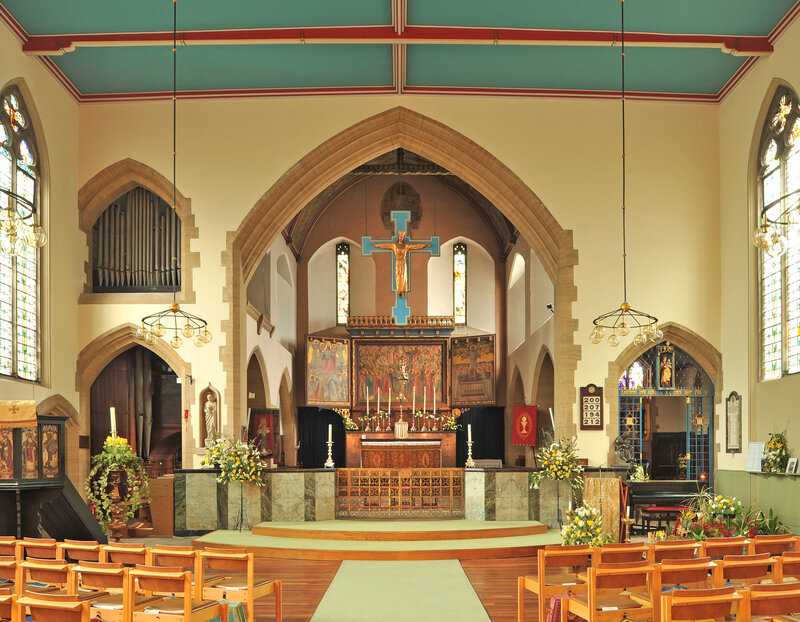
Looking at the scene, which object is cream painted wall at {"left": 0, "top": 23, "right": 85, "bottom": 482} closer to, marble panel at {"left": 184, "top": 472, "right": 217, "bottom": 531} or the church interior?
the church interior

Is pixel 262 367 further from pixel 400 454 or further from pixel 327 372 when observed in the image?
pixel 400 454

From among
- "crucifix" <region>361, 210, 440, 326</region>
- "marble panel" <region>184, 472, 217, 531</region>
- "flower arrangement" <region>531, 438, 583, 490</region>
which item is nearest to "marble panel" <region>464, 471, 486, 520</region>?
"flower arrangement" <region>531, 438, 583, 490</region>

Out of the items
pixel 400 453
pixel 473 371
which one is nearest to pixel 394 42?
pixel 400 453

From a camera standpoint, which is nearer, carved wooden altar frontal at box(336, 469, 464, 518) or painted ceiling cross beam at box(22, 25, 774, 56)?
painted ceiling cross beam at box(22, 25, 774, 56)

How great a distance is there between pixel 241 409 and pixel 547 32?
7435 mm

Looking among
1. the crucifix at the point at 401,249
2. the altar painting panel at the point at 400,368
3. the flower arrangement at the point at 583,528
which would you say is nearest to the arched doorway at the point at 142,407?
the crucifix at the point at 401,249

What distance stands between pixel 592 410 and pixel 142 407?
30.3 feet

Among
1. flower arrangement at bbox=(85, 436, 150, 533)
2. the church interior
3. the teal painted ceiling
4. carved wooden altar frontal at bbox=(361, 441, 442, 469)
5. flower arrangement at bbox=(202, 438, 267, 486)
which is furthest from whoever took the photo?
carved wooden altar frontal at bbox=(361, 441, 442, 469)

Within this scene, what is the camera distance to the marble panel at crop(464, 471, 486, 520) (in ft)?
42.3

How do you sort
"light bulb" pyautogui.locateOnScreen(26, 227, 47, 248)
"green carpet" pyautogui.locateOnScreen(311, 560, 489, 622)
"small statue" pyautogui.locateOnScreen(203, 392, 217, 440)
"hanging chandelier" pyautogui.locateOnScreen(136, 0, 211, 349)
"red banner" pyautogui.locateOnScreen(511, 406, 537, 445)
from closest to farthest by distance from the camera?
"light bulb" pyautogui.locateOnScreen(26, 227, 47, 248) < "green carpet" pyautogui.locateOnScreen(311, 560, 489, 622) < "hanging chandelier" pyautogui.locateOnScreen(136, 0, 211, 349) < "small statue" pyautogui.locateOnScreen(203, 392, 217, 440) < "red banner" pyautogui.locateOnScreen(511, 406, 537, 445)

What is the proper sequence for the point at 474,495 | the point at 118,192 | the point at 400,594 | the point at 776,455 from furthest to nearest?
1. the point at 118,192
2. the point at 474,495
3. the point at 776,455
4. the point at 400,594

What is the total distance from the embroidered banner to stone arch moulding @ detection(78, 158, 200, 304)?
5.99 metres

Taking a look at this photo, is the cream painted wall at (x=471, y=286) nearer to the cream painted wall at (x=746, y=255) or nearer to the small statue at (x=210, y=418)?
the cream painted wall at (x=746, y=255)

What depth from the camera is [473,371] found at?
2238 centimetres
